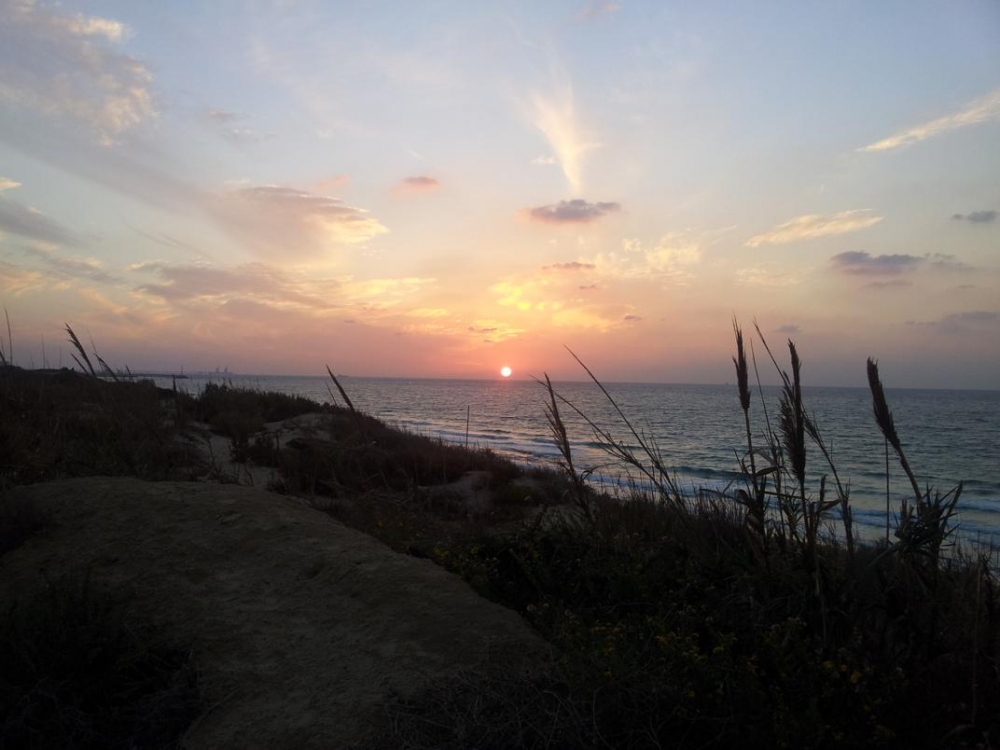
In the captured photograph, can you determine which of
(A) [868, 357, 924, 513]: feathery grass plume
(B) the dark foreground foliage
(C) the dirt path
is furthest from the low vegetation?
(B) the dark foreground foliage

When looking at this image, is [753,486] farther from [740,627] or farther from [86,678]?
[86,678]

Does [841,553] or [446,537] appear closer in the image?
[841,553]

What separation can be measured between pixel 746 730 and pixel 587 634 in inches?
36.9

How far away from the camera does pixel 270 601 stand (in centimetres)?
338

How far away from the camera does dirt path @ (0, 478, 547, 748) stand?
8.61 feet

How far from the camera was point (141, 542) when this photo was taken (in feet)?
12.9

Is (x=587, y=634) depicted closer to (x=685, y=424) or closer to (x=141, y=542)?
(x=141, y=542)

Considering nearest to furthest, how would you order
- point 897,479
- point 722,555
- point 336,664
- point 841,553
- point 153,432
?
point 336,664 < point 722,555 < point 841,553 < point 153,432 < point 897,479

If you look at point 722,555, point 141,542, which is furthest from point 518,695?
point 141,542

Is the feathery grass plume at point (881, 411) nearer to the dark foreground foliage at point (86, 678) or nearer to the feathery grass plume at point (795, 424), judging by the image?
the feathery grass plume at point (795, 424)

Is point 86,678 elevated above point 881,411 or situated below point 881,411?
below

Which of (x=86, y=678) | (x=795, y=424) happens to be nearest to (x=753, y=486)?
(x=795, y=424)

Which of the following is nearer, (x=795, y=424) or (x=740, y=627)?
(x=795, y=424)

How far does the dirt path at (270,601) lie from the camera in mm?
2623
